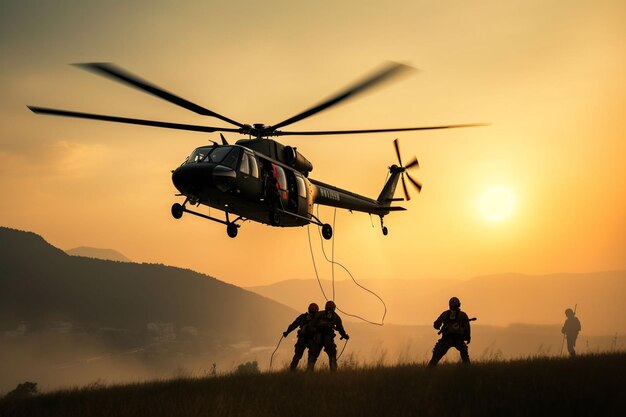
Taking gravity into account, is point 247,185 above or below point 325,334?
above

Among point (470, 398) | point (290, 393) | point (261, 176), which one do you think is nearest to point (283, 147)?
point (261, 176)

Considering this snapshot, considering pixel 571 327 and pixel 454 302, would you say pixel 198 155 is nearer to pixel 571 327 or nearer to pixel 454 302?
pixel 454 302

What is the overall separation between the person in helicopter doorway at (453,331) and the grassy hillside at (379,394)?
682mm

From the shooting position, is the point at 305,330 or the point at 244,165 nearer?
the point at 305,330

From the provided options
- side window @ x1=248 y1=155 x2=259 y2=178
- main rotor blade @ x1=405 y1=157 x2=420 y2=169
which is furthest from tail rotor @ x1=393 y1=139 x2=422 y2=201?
side window @ x1=248 y1=155 x2=259 y2=178

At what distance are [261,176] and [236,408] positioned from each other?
8.79 meters

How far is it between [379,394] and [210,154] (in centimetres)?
885

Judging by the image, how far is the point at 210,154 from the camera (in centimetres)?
1769

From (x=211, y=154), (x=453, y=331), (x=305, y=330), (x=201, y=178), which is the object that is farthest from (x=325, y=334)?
(x=211, y=154)

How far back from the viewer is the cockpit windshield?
17.5 meters

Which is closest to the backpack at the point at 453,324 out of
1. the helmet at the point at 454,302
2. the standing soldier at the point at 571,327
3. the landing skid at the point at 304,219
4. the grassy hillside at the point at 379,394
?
the helmet at the point at 454,302

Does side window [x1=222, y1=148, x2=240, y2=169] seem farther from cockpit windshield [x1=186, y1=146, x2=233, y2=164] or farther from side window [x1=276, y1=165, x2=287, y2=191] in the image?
side window [x1=276, y1=165, x2=287, y2=191]

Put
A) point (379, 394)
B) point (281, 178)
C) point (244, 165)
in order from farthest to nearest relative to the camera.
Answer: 1. point (281, 178)
2. point (244, 165)
3. point (379, 394)

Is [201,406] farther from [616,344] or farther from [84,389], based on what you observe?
[616,344]
